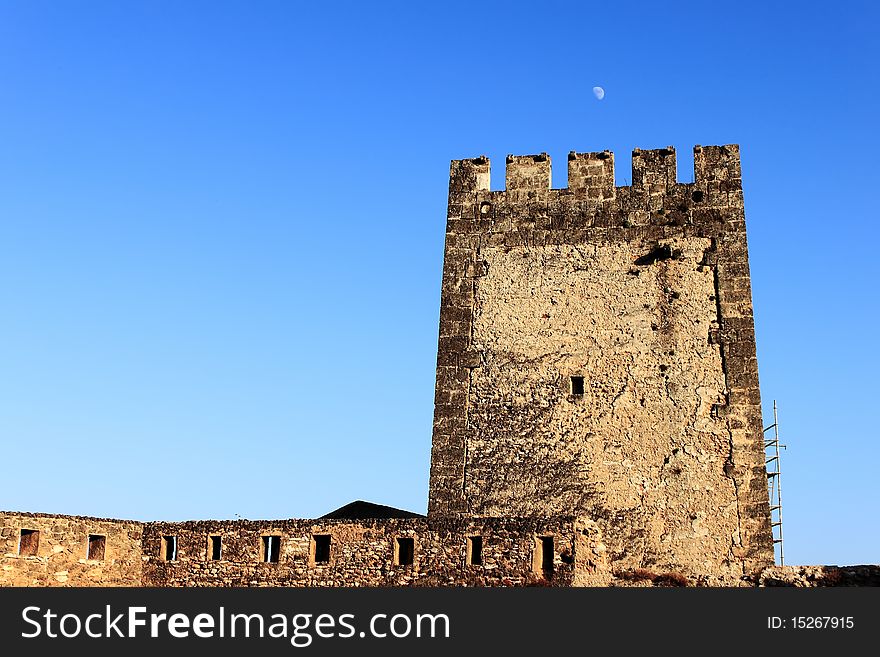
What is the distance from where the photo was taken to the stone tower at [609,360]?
731 inches

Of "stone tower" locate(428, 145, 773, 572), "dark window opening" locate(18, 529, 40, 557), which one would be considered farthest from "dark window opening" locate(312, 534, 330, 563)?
"dark window opening" locate(18, 529, 40, 557)

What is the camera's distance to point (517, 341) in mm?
20000

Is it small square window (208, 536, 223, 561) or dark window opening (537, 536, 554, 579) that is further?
small square window (208, 536, 223, 561)

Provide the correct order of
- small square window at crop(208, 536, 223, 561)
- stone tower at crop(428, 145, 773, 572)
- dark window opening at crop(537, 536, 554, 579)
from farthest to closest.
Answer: stone tower at crop(428, 145, 773, 572) → small square window at crop(208, 536, 223, 561) → dark window opening at crop(537, 536, 554, 579)

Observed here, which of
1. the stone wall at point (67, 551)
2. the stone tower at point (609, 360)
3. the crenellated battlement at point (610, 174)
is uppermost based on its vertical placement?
the crenellated battlement at point (610, 174)

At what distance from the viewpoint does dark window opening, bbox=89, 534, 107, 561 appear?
1761 centimetres

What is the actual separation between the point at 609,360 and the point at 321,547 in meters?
5.88

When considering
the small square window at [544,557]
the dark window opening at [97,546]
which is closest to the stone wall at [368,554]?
the small square window at [544,557]

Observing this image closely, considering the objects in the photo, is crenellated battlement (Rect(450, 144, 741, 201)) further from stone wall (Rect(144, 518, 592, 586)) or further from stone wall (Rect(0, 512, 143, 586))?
stone wall (Rect(0, 512, 143, 586))

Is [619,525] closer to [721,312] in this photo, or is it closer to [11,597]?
[721,312]

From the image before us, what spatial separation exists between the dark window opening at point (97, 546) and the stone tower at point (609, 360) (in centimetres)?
533

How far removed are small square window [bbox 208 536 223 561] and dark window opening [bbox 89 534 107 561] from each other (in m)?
1.62

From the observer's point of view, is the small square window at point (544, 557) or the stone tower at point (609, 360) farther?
the stone tower at point (609, 360)

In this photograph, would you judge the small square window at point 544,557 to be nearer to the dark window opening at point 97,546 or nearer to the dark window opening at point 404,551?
the dark window opening at point 404,551
